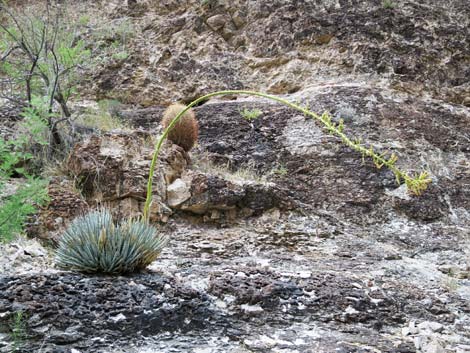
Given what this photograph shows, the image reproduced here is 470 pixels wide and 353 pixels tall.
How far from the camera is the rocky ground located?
373cm

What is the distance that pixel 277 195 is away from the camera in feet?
21.3

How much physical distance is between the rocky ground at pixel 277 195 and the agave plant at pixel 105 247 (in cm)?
17

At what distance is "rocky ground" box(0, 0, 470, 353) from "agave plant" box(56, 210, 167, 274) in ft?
0.57

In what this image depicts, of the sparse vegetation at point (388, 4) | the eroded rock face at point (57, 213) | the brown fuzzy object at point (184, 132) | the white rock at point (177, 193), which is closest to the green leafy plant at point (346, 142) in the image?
the eroded rock face at point (57, 213)

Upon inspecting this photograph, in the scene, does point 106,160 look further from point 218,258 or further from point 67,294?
point 67,294

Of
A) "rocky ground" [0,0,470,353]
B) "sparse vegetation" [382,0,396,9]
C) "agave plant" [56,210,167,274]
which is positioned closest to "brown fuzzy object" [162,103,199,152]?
"rocky ground" [0,0,470,353]

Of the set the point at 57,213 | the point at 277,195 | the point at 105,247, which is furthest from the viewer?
the point at 277,195

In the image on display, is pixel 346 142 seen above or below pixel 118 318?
above

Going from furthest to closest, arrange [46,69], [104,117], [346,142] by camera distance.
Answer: [104,117], [46,69], [346,142]

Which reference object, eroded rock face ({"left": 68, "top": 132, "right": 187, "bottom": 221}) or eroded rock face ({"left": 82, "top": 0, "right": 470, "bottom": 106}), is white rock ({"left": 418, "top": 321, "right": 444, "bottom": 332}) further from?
eroded rock face ({"left": 82, "top": 0, "right": 470, "bottom": 106})

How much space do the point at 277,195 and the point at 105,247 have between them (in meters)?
3.01

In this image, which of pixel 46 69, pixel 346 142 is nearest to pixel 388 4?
pixel 46 69

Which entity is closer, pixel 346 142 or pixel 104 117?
pixel 346 142

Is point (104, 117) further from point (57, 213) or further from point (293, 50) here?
point (293, 50)
